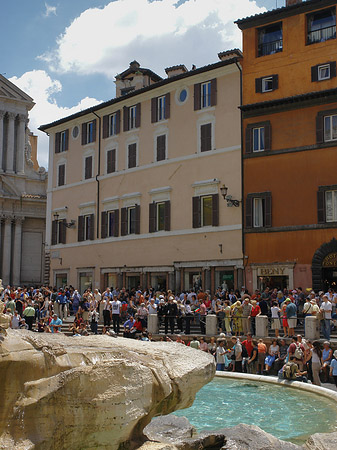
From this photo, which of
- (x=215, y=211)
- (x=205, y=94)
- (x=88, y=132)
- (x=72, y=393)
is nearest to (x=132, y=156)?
(x=88, y=132)

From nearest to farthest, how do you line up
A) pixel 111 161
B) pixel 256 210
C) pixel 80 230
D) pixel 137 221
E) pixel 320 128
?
pixel 320 128 → pixel 256 210 → pixel 137 221 → pixel 111 161 → pixel 80 230

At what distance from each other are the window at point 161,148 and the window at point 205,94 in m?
2.87

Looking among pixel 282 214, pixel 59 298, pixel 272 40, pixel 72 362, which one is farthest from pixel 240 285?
pixel 72 362

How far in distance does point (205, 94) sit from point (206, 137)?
249 centimetres

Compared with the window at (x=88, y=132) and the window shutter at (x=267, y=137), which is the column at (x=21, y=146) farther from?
the window shutter at (x=267, y=137)

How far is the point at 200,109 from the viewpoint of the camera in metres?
31.0

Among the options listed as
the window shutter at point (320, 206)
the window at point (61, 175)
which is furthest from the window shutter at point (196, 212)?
the window at point (61, 175)

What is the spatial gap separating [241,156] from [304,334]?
11254 millimetres

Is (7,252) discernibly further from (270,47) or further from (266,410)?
(266,410)

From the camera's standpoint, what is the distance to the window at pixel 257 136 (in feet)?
91.2

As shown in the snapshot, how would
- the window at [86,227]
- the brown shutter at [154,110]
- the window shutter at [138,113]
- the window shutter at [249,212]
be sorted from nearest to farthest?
the window shutter at [249,212], the brown shutter at [154,110], the window shutter at [138,113], the window at [86,227]

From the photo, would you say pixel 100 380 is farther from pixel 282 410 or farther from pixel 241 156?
pixel 241 156

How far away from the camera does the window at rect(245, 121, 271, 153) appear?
2779cm

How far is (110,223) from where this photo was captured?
3534 centimetres
